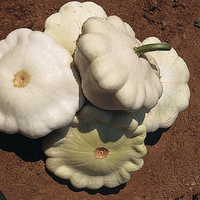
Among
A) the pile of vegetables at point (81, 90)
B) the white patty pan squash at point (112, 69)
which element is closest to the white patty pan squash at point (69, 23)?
the pile of vegetables at point (81, 90)

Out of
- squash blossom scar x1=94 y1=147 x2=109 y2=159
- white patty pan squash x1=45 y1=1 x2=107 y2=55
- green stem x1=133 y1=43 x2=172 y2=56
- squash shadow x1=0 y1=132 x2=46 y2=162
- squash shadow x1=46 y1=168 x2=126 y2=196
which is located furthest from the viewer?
squash shadow x1=46 y1=168 x2=126 y2=196

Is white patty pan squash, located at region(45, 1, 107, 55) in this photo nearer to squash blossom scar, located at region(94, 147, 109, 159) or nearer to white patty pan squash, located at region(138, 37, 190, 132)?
white patty pan squash, located at region(138, 37, 190, 132)

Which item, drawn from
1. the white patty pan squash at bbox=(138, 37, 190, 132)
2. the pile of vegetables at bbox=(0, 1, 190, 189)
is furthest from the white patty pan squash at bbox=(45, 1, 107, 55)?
the white patty pan squash at bbox=(138, 37, 190, 132)

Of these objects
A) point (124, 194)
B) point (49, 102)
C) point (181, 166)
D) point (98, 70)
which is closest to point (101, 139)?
point (49, 102)

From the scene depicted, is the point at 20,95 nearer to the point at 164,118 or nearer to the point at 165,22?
the point at 164,118

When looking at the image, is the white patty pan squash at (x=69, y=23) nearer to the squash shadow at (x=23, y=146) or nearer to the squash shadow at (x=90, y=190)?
the squash shadow at (x=23, y=146)

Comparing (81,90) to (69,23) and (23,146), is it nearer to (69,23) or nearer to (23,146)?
(69,23)
